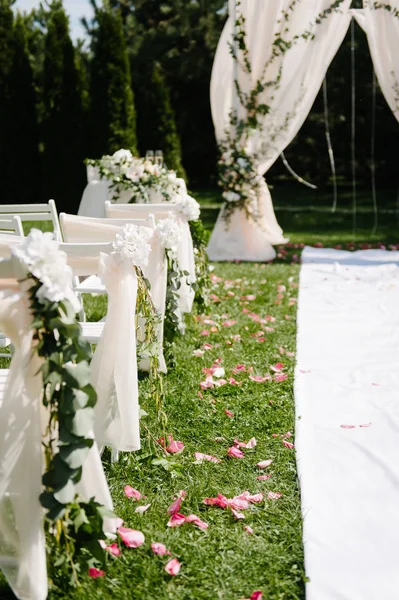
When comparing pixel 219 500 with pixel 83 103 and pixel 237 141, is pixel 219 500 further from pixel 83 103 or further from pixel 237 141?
pixel 83 103

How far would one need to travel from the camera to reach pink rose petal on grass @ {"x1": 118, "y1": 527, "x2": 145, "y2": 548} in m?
2.22

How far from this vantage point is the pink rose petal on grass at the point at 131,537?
222 cm

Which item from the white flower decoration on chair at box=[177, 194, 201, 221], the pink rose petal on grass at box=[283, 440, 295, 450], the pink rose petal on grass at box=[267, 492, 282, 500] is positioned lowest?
the pink rose petal on grass at box=[283, 440, 295, 450]

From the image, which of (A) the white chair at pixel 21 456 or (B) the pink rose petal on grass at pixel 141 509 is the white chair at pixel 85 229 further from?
(A) the white chair at pixel 21 456

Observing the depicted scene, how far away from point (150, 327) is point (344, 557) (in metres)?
1.21

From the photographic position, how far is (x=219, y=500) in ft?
8.21

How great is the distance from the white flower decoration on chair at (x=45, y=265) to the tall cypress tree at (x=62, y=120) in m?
10.1

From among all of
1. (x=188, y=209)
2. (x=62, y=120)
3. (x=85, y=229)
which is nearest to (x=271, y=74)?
(x=188, y=209)

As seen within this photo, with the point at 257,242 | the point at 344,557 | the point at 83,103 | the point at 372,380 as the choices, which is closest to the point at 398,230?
the point at 257,242

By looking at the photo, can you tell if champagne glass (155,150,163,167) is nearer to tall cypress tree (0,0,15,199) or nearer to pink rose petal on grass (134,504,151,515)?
pink rose petal on grass (134,504,151,515)

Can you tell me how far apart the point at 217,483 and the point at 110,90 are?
9.82m

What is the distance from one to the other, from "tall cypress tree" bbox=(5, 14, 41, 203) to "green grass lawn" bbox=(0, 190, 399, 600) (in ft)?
26.1

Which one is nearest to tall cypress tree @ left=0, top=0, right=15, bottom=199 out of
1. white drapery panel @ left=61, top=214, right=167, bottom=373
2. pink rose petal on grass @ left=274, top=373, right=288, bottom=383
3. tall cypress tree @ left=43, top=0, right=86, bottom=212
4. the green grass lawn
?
tall cypress tree @ left=43, top=0, right=86, bottom=212

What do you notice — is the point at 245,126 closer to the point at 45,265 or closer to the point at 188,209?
the point at 188,209
